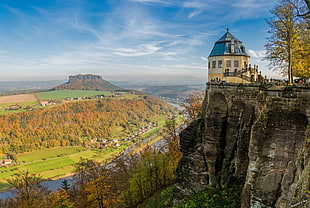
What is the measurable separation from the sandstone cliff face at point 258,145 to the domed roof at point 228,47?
7241 millimetres

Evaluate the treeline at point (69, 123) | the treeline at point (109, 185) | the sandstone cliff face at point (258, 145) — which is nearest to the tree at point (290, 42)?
the sandstone cliff face at point (258, 145)

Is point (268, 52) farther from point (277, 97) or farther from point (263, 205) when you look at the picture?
point (263, 205)

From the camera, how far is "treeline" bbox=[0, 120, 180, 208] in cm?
1841

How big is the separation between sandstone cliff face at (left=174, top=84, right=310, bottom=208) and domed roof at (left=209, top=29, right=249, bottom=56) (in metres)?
7.24

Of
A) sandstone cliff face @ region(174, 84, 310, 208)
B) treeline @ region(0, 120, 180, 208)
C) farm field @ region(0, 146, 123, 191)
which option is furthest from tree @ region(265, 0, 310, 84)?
farm field @ region(0, 146, 123, 191)

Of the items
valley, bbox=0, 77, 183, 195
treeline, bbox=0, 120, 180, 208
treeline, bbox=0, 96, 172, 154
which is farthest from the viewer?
treeline, bbox=0, 96, 172, 154

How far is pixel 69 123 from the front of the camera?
383 ft

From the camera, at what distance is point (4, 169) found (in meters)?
69.1

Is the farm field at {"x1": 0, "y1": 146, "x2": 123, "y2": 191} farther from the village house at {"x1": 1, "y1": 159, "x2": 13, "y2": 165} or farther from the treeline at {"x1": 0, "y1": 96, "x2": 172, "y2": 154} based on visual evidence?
the treeline at {"x1": 0, "y1": 96, "x2": 172, "y2": 154}

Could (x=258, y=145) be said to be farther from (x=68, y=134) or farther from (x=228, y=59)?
(x=68, y=134)

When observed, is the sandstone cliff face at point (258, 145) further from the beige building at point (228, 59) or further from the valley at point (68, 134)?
the valley at point (68, 134)

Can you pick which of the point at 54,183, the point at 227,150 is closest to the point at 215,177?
the point at 227,150

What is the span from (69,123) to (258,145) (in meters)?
121

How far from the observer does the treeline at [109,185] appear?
60.4ft
